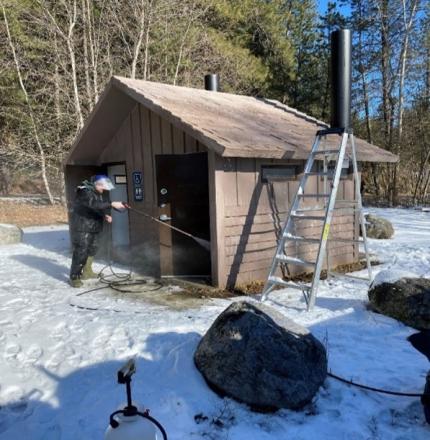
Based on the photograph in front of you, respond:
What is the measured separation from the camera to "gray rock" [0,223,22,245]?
10352mm

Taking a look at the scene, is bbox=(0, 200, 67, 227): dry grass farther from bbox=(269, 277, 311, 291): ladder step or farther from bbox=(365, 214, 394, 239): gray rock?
bbox=(269, 277, 311, 291): ladder step

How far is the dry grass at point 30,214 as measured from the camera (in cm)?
1509

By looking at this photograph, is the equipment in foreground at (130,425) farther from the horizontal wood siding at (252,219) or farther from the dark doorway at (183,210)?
the dark doorway at (183,210)

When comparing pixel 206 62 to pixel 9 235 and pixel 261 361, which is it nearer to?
pixel 9 235

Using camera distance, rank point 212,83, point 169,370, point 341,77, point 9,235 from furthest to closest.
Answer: point 9,235 → point 212,83 → point 341,77 → point 169,370

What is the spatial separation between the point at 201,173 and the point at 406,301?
3522 mm

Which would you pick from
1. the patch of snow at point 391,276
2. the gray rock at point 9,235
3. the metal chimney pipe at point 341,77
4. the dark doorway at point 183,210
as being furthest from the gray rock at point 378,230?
the gray rock at point 9,235

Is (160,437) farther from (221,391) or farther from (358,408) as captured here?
(358,408)

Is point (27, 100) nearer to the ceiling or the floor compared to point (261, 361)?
nearer to the ceiling

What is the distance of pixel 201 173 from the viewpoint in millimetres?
6586

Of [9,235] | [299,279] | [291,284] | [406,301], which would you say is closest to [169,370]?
[291,284]

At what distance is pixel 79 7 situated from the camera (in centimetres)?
1789

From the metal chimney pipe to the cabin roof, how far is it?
0.81 m

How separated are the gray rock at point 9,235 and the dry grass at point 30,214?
3978 millimetres
